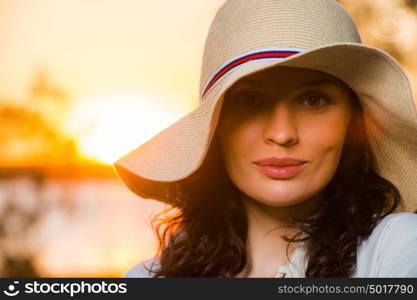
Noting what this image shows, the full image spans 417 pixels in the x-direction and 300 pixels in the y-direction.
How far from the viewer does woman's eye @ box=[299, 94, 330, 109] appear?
1635mm

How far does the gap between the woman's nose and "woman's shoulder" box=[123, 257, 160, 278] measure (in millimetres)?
787

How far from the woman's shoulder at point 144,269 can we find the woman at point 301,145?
0.49ft

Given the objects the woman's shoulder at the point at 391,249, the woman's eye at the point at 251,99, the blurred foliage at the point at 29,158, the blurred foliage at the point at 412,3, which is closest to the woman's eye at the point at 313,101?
the woman's eye at the point at 251,99

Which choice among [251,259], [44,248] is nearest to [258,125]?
[251,259]

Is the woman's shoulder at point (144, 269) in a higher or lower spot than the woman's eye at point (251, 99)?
lower

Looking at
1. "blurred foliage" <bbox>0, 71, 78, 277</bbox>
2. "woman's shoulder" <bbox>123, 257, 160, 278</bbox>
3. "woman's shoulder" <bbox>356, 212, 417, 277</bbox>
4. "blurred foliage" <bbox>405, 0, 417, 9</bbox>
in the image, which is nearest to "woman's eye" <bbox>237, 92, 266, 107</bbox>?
"woman's shoulder" <bbox>356, 212, 417, 277</bbox>

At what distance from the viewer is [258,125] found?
165 cm

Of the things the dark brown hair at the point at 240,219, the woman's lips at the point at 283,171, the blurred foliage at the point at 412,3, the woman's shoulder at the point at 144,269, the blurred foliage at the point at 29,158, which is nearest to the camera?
the woman's lips at the point at 283,171

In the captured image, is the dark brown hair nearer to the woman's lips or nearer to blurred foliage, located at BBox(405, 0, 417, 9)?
the woman's lips

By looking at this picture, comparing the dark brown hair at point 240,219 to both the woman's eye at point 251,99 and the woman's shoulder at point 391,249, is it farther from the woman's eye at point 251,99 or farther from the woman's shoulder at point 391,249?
the woman's eye at point 251,99

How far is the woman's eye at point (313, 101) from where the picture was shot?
1635mm

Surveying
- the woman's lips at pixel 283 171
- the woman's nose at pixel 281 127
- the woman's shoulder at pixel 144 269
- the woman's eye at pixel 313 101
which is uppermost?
the woman's eye at pixel 313 101

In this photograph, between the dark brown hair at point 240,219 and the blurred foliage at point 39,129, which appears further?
the blurred foliage at point 39,129

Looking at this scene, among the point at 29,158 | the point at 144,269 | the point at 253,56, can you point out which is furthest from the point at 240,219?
the point at 29,158
